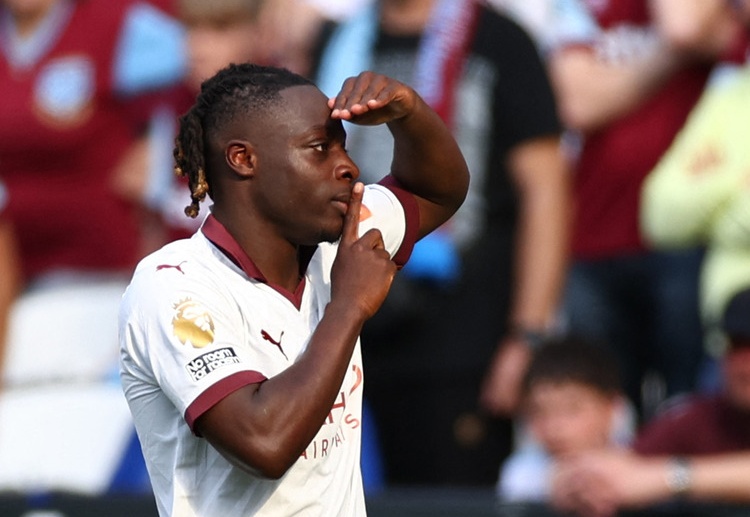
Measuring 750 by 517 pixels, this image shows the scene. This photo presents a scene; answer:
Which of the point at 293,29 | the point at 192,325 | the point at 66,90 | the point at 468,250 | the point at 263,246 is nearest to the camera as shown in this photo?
the point at 192,325

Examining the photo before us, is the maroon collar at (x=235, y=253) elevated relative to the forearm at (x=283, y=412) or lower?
elevated

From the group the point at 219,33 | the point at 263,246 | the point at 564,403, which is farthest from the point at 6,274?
the point at 263,246

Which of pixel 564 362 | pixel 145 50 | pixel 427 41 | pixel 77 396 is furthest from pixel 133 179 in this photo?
pixel 564 362

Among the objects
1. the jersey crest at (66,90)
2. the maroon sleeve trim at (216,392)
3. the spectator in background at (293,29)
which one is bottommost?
the jersey crest at (66,90)

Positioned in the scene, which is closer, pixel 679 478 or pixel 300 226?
pixel 300 226

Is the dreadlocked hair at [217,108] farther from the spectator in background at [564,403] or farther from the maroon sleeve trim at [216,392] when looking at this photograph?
the spectator in background at [564,403]

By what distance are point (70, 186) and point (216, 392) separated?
3.42 metres

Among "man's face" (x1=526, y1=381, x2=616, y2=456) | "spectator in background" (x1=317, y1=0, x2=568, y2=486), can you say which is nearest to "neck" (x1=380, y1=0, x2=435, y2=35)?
"spectator in background" (x1=317, y1=0, x2=568, y2=486)

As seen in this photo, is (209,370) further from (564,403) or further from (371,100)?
(564,403)

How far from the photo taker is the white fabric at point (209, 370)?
275cm

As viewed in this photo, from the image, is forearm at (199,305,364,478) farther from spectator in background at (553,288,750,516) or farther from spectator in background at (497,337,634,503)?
spectator in background at (497,337,634,503)

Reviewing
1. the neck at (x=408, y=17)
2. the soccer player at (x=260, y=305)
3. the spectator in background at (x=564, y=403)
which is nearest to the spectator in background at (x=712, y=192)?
the spectator in background at (x=564, y=403)

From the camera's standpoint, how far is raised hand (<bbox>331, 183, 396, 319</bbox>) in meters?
2.77

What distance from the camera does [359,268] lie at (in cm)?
282
